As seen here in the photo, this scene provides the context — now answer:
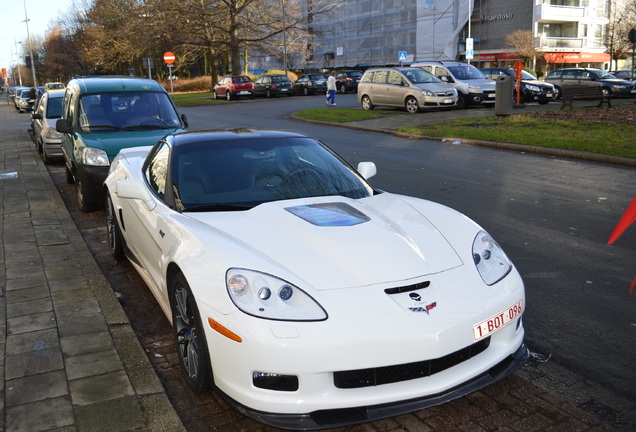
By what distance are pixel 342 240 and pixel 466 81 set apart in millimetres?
22957

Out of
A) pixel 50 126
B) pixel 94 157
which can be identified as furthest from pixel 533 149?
pixel 50 126

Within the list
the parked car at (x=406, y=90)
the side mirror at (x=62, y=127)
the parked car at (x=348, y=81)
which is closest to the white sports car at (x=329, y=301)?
the side mirror at (x=62, y=127)

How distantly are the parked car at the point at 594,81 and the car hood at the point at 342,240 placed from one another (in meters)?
25.4

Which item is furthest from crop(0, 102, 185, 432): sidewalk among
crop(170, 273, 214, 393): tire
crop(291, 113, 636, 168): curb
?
crop(291, 113, 636, 168): curb

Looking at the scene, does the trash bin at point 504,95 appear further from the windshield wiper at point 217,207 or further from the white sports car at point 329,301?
the windshield wiper at point 217,207

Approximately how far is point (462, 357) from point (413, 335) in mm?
372

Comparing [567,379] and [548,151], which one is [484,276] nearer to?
[567,379]

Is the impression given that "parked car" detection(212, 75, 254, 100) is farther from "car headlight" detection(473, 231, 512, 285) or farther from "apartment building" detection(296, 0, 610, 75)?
"car headlight" detection(473, 231, 512, 285)

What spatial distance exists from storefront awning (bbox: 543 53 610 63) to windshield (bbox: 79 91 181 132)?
2290 inches

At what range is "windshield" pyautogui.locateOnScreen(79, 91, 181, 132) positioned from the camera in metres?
9.24

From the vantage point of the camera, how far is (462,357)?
3.13 meters

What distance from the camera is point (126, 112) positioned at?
9477 mm

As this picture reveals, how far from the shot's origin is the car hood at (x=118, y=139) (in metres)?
8.38

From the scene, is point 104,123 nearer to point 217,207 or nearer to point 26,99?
point 217,207
